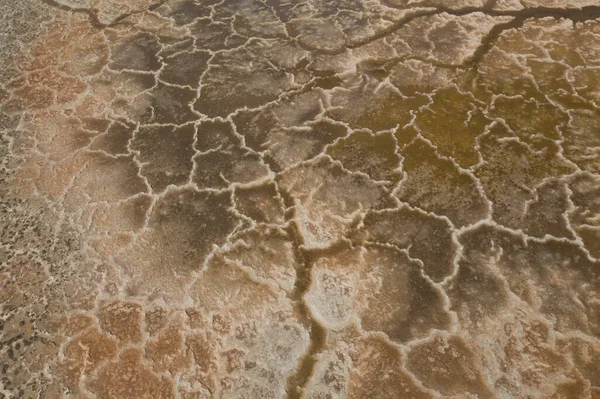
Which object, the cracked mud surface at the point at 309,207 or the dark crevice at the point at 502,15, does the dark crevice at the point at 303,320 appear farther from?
the dark crevice at the point at 502,15

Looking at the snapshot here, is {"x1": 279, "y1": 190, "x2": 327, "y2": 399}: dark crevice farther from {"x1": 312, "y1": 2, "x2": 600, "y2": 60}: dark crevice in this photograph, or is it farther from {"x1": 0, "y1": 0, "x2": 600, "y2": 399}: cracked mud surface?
{"x1": 312, "y1": 2, "x2": 600, "y2": 60}: dark crevice

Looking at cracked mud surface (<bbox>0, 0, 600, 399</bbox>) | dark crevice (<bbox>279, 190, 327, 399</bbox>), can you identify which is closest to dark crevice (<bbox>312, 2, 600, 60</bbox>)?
cracked mud surface (<bbox>0, 0, 600, 399</bbox>)

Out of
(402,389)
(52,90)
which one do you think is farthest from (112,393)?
(52,90)

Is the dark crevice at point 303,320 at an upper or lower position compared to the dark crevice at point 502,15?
lower

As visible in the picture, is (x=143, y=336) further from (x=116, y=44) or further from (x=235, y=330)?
(x=116, y=44)

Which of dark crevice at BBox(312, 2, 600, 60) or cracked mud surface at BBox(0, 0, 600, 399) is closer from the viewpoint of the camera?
cracked mud surface at BBox(0, 0, 600, 399)

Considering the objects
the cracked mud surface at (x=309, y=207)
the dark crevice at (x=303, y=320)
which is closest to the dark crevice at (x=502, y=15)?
the cracked mud surface at (x=309, y=207)

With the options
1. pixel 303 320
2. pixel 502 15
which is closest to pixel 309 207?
pixel 303 320

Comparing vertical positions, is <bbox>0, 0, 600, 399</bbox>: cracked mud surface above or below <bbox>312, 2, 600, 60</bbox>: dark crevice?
below

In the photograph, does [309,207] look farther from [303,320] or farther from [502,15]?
[502,15]
